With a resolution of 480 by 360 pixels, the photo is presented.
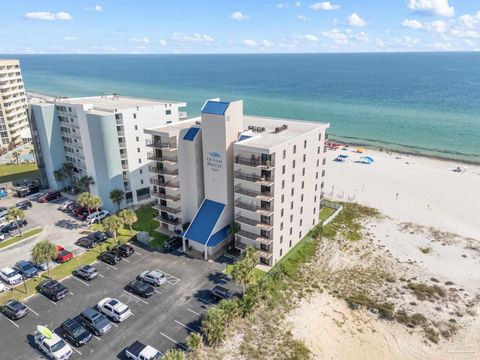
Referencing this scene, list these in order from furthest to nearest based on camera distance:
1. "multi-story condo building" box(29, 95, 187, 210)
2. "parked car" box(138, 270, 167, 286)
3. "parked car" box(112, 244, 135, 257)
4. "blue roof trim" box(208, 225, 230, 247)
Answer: "multi-story condo building" box(29, 95, 187, 210) → "parked car" box(112, 244, 135, 257) → "blue roof trim" box(208, 225, 230, 247) → "parked car" box(138, 270, 167, 286)

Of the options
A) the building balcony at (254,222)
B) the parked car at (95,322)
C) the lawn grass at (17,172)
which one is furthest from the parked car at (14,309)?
the lawn grass at (17,172)

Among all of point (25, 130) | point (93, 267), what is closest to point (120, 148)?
point (93, 267)

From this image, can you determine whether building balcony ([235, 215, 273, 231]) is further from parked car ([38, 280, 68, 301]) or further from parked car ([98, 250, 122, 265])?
parked car ([38, 280, 68, 301])

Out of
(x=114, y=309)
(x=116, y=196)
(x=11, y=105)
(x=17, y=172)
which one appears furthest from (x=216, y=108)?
(x=11, y=105)

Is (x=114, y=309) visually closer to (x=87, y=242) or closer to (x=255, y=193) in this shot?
(x=87, y=242)

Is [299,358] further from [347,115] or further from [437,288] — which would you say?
[347,115]

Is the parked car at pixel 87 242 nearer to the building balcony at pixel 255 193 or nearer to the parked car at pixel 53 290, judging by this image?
the parked car at pixel 53 290

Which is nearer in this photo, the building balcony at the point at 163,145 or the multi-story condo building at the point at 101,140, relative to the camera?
the building balcony at the point at 163,145

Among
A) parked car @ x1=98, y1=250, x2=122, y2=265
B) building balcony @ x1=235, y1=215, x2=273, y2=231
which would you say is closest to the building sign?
building balcony @ x1=235, y1=215, x2=273, y2=231
